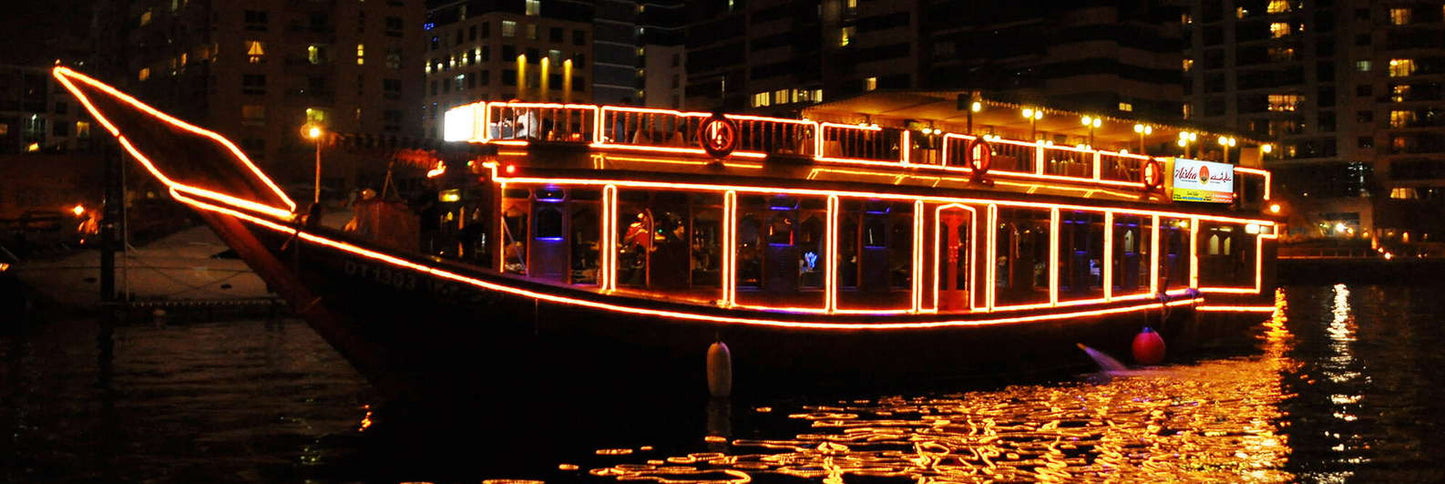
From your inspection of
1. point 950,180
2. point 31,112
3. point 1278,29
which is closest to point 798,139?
point 950,180

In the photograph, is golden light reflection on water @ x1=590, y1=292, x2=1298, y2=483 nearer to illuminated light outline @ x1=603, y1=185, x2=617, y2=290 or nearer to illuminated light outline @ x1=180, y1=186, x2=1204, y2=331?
illuminated light outline @ x1=180, y1=186, x2=1204, y2=331

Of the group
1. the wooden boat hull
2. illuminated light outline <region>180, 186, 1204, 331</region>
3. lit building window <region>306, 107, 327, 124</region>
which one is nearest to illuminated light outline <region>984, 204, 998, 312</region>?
illuminated light outline <region>180, 186, 1204, 331</region>

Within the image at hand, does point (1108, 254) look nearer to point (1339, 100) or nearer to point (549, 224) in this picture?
point (549, 224)

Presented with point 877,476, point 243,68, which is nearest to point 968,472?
point 877,476

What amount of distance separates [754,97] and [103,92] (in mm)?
75188

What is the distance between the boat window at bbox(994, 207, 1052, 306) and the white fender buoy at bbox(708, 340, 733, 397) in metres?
5.70

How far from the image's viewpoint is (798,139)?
16938 millimetres

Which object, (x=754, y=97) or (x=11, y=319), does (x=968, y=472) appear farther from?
(x=754, y=97)

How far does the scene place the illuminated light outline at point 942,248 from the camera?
1809cm

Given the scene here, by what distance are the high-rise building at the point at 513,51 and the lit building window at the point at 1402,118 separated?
58.0 m

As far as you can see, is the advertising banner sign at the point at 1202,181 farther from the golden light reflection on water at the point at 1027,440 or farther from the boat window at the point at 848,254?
the boat window at the point at 848,254

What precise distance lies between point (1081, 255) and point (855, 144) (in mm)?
5324

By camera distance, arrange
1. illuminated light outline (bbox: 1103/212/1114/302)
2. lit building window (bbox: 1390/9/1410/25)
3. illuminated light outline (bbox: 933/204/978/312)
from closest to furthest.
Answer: illuminated light outline (bbox: 933/204/978/312), illuminated light outline (bbox: 1103/212/1114/302), lit building window (bbox: 1390/9/1410/25)

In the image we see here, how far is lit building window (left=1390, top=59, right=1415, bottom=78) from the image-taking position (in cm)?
9450
